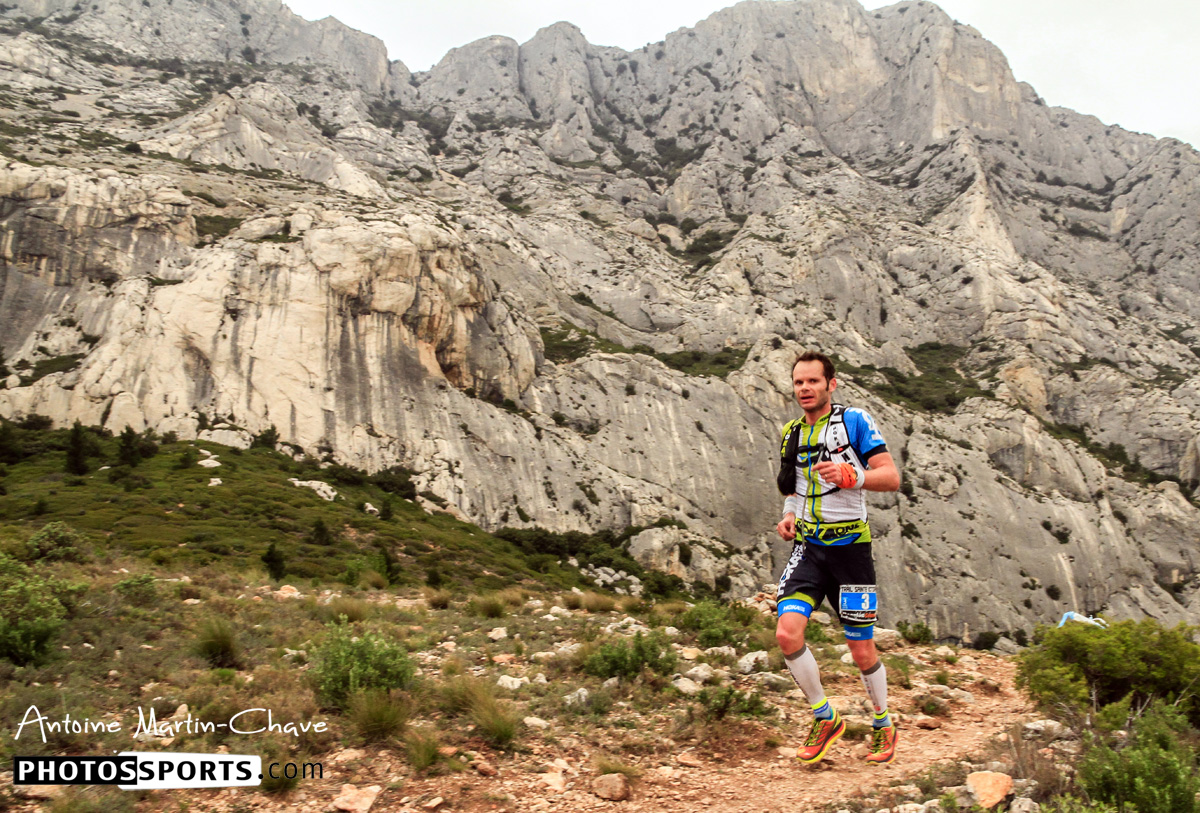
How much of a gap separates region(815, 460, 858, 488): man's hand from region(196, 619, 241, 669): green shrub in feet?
23.4

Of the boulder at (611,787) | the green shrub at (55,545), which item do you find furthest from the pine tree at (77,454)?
the boulder at (611,787)

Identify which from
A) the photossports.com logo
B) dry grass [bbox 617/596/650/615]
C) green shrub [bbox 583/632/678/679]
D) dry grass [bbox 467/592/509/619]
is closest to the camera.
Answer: the photossports.com logo

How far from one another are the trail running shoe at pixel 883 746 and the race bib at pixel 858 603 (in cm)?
114

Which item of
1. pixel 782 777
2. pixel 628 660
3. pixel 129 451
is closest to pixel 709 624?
pixel 628 660

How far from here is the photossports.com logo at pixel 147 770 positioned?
4.54 m

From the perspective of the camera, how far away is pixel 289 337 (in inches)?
1569

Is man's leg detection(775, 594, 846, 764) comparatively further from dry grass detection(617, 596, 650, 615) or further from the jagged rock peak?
the jagged rock peak

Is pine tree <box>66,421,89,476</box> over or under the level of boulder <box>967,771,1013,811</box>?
over

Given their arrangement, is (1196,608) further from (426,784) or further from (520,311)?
(426,784)

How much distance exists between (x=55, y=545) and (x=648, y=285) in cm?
5639

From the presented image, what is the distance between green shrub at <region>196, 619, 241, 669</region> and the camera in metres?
7.28

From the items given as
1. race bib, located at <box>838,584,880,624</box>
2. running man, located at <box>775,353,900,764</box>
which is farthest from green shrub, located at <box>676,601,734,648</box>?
race bib, located at <box>838,584,880,624</box>

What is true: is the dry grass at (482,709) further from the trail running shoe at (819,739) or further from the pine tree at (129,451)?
the pine tree at (129,451)

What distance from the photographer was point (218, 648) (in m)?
7.32
